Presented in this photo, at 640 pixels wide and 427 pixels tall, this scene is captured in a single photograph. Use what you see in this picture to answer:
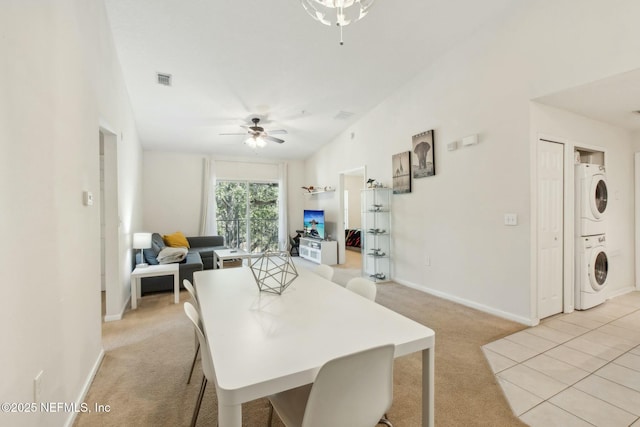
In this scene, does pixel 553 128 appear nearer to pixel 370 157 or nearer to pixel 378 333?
pixel 370 157

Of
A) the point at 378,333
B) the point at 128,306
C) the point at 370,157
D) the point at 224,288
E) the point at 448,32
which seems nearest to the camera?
the point at 378,333

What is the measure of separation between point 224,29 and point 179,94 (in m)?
1.60

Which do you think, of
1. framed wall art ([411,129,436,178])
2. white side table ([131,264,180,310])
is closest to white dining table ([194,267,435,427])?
white side table ([131,264,180,310])

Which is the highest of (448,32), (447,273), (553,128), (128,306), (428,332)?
(448,32)

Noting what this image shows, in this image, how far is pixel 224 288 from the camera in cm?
187

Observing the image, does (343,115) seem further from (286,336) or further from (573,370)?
(286,336)

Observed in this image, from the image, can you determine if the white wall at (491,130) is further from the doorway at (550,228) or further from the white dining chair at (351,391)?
the white dining chair at (351,391)

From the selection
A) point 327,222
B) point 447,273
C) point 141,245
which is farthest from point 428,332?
point 327,222

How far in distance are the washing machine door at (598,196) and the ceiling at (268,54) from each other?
88.2 inches

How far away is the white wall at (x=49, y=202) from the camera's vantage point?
1.09m

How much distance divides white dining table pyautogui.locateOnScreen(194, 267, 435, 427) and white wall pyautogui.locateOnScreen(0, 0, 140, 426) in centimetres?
70

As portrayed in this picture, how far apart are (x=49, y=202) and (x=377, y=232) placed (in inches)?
167

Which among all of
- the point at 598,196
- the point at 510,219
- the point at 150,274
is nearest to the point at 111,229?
the point at 150,274

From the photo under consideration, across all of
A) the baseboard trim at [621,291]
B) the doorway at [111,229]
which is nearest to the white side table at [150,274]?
the doorway at [111,229]
